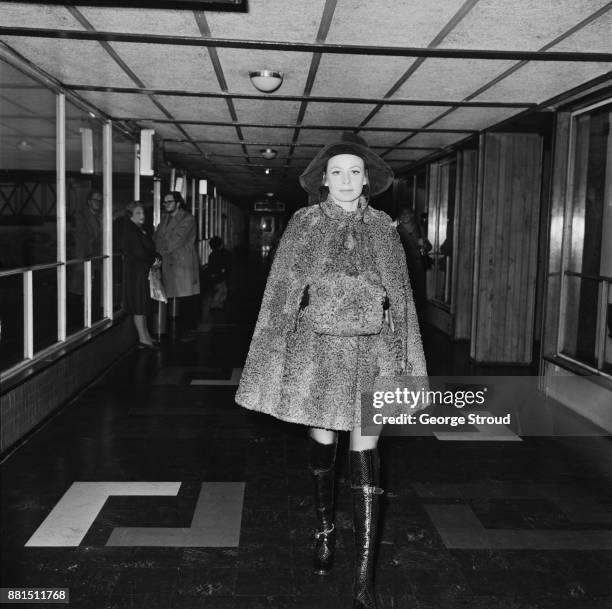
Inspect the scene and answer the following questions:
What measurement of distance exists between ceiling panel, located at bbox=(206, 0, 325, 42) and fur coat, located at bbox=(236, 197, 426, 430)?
136 centimetres

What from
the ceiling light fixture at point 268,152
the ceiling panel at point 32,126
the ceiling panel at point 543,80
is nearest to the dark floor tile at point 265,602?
the ceiling panel at point 543,80

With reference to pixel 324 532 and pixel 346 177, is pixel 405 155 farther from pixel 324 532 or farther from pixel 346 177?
pixel 324 532

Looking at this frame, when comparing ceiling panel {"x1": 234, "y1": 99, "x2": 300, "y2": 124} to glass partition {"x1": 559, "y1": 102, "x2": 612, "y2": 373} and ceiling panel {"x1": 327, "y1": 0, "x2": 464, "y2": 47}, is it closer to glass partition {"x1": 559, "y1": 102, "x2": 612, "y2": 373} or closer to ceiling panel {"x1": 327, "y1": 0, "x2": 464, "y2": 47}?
ceiling panel {"x1": 327, "y1": 0, "x2": 464, "y2": 47}

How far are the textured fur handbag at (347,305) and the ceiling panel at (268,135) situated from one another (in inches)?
222

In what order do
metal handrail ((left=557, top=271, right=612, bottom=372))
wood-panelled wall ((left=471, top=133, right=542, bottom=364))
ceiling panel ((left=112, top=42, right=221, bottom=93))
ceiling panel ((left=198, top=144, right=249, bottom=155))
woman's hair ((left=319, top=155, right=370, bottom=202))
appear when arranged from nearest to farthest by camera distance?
woman's hair ((left=319, top=155, right=370, bottom=202))
ceiling panel ((left=112, top=42, right=221, bottom=93))
metal handrail ((left=557, top=271, right=612, bottom=372))
wood-panelled wall ((left=471, top=133, right=542, bottom=364))
ceiling panel ((left=198, top=144, right=249, bottom=155))

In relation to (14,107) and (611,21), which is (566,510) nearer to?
(611,21)

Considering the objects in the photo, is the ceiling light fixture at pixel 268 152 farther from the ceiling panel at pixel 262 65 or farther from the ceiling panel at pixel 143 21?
the ceiling panel at pixel 143 21

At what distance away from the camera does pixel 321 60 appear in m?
4.61

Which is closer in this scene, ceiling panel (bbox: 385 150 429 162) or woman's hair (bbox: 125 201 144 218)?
woman's hair (bbox: 125 201 144 218)

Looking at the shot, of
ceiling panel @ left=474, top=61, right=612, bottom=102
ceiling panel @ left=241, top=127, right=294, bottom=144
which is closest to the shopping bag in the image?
ceiling panel @ left=241, top=127, right=294, bottom=144

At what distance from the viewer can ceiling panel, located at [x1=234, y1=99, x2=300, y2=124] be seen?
245 inches

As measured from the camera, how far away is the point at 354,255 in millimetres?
2561

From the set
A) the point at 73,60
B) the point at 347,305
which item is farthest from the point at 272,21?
the point at 347,305

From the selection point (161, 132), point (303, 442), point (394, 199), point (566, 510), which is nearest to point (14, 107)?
point (161, 132)
